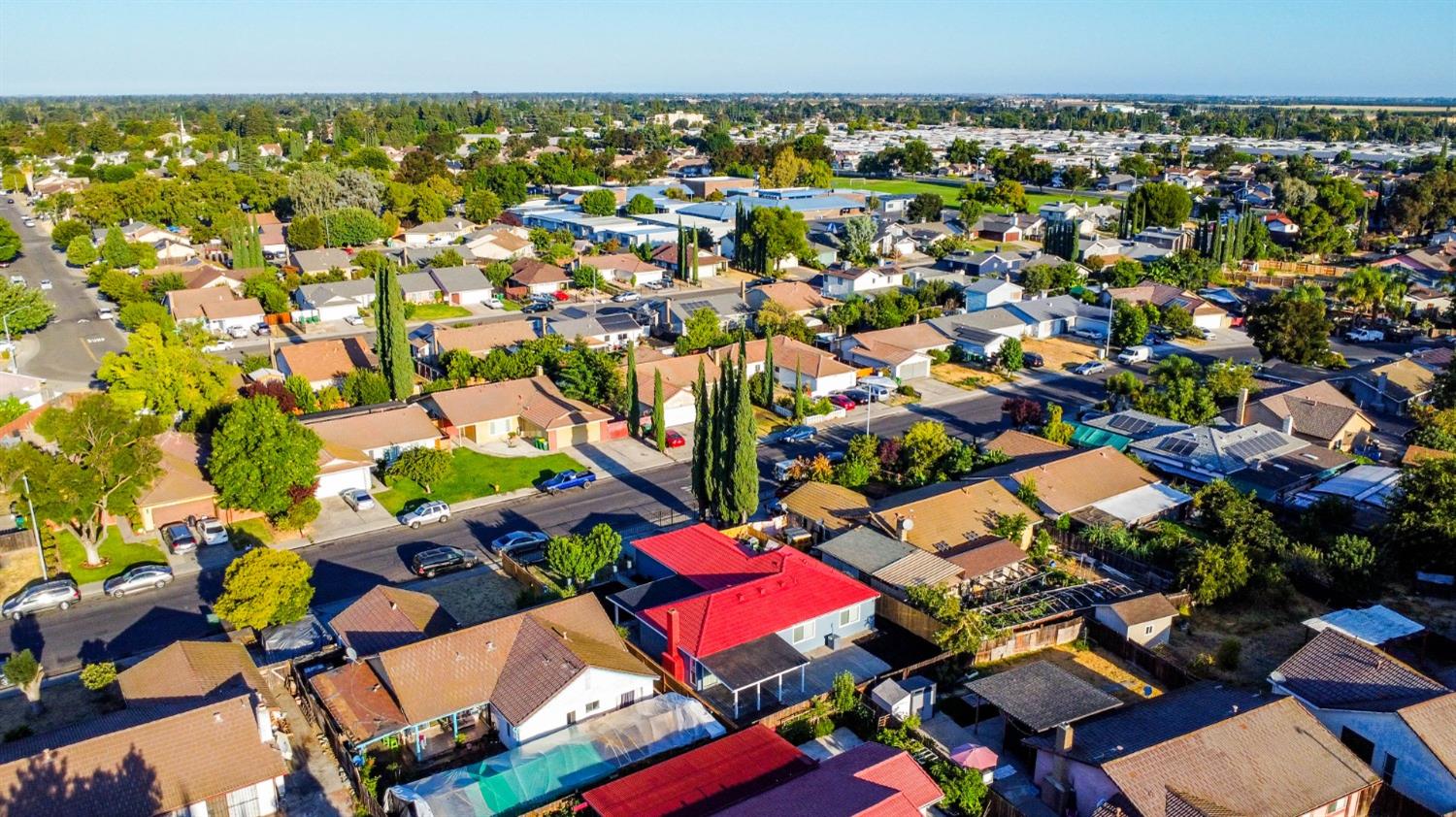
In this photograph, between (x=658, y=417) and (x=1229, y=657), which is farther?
(x=658, y=417)

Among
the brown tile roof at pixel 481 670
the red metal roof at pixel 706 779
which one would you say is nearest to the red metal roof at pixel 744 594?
the brown tile roof at pixel 481 670

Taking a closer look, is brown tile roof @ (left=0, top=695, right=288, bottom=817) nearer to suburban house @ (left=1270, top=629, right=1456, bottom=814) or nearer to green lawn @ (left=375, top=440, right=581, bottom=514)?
green lawn @ (left=375, top=440, right=581, bottom=514)

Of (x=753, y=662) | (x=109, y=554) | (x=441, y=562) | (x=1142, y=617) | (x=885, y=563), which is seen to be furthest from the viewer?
(x=109, y=554)

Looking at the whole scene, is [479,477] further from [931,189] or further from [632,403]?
[931,189]

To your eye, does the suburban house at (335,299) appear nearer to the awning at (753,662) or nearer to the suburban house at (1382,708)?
the awning at (753,662)

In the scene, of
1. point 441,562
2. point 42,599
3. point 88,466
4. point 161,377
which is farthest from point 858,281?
point 42,599

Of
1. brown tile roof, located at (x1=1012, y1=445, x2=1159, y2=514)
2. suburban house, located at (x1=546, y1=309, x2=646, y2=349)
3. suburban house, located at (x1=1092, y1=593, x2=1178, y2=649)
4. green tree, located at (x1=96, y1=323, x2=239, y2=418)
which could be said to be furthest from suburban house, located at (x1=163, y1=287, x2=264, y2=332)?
suburban house, located at (x1=1092, y1=593, x2=1178, y2=649)

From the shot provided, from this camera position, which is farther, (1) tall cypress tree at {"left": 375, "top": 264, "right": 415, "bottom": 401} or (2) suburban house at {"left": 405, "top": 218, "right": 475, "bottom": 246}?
(2) suburban house at {"left": 405, "top": 218, "right": 475, "bottom": 246}
